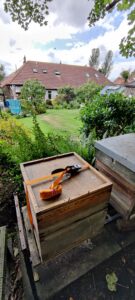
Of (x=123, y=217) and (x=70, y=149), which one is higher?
(x=70, y=149)

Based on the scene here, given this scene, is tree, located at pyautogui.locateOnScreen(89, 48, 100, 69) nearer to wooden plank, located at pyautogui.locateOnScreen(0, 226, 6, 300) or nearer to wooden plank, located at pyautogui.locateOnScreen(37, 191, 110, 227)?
wooden plank, located at pyautogui.locateOnScreen(37, 191, 110, 227)


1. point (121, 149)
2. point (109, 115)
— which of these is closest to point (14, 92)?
point (109, 115)

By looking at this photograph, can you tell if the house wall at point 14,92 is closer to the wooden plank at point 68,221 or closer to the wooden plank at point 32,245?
the wooden plank at point 32,245

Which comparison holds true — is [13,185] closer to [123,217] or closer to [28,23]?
[123,217]

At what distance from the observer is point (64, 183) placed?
1062 mm

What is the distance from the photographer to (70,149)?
2064 millimetres

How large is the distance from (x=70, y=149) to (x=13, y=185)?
958mm

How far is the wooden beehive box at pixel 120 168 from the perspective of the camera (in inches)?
47.4

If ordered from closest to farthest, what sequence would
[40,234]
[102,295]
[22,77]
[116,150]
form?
[40,234], [102,295], [116,150], [22,77]

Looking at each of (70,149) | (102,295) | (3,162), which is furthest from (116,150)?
(3,162)

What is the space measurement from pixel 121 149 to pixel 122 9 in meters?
1.70

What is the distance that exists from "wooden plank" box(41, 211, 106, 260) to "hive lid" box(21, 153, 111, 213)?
0.88ft

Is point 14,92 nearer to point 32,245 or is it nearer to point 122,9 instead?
point 122,9

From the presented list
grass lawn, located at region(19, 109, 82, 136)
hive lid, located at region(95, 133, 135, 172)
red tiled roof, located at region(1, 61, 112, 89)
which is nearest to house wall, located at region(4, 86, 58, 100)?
red tiled roof, located at region(1, 61, 112, 89)
